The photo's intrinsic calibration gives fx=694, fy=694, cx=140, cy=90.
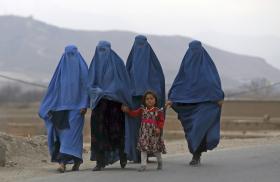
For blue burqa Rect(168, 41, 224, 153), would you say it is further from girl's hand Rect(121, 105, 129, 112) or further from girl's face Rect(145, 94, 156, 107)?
girl's hand Rect(121, 105, 129, 112)

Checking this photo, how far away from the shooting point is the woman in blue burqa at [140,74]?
10.0m

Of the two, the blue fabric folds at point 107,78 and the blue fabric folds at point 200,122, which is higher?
the blue fabric folds at point 107,78

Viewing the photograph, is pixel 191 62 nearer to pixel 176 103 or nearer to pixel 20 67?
pixel 176 103

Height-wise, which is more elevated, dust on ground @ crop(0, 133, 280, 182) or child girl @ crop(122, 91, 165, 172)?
child girl @ crop(122, 91, 165, 172)

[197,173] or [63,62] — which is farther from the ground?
[63,62]

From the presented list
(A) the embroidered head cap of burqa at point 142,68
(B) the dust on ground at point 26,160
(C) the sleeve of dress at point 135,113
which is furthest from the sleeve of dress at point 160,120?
(B) the dust on ground at point 26,160

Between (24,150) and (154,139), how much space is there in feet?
13.1

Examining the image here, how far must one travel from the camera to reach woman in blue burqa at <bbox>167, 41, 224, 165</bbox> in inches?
409

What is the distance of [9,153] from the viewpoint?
12.4 meters

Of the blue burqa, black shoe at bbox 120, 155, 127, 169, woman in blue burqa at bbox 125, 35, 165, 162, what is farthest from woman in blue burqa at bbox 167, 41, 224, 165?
black shoe at bbox 120, 155, 127, 169

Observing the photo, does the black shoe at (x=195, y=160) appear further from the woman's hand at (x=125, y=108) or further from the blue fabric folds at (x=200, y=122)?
the woman's hand at (x=125, y=108)

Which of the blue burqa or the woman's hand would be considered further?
the blue burqa

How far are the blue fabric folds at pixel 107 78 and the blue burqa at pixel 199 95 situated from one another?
1.05 m

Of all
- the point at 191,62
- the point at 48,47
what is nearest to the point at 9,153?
the point at 191,62
